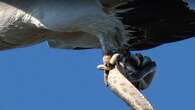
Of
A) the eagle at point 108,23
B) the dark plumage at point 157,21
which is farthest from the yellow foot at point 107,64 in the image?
the dark plumage at point 157,21

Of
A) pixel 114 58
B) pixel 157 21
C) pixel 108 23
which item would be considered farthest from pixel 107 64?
pixel 157 21

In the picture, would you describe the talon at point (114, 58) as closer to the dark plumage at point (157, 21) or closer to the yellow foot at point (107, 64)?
the yellow foot at point (107, 64)

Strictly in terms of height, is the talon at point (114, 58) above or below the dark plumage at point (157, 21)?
below

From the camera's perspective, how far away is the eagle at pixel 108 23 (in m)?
5.30

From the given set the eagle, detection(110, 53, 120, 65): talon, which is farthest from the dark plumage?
detection(110, 53, 120, 65): talon

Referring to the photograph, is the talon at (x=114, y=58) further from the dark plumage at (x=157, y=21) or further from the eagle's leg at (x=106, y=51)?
the dark plumage at (x=157, y=21)

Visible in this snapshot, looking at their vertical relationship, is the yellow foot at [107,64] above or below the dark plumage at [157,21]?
below

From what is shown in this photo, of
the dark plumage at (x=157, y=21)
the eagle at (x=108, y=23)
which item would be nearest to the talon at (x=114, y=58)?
the eagle at (x=108, y=23)

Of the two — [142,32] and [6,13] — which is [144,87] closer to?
[142,32]

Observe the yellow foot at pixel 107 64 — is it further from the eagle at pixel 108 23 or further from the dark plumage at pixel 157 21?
the dark plumage at pixel 157 21

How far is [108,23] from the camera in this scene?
5340 millimetres

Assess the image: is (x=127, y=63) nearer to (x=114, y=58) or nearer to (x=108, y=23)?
(x=114, y=58)

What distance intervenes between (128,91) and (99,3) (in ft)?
1.28

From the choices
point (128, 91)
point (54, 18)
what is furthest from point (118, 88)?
point (54, 18)
